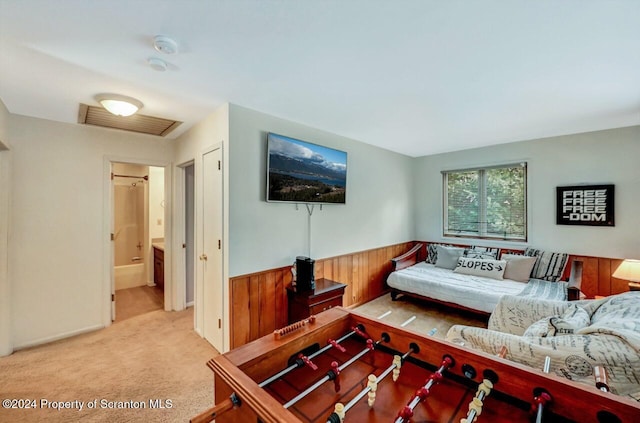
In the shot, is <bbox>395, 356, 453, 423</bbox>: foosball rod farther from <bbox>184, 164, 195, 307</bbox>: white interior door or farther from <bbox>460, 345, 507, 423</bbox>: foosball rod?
<bbox>184, 164, 195, 307</bbox>: white interior door

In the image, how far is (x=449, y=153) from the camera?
186 inches

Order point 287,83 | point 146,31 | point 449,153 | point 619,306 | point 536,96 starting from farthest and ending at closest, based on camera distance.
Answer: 1. point 449,153
2. point 536,96
3. point 287,83
4. point 619,306
5. point 146,31

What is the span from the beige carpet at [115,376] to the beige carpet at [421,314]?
2.13 meters

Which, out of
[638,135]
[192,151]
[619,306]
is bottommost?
[619,306]

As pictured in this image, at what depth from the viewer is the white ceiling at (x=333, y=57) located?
Result: 1365 millimetres

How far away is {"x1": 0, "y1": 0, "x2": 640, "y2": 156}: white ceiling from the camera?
4.48 ft

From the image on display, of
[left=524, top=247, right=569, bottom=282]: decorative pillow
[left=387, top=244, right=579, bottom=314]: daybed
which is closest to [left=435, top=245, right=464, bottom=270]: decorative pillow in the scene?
[left=387, top=244, right=579, bottom=314]: daybed

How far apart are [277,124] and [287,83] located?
77 centimetres

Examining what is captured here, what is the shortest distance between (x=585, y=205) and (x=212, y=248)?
465 centimetres

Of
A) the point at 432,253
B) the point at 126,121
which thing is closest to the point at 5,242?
the point at 126,121

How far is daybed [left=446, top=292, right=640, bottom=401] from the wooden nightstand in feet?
4.38

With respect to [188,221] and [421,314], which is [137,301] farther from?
[421,314]

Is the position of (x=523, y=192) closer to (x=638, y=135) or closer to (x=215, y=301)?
(x=638, y=135)

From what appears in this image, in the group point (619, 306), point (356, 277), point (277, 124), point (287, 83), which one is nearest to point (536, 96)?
point (619, 306)
